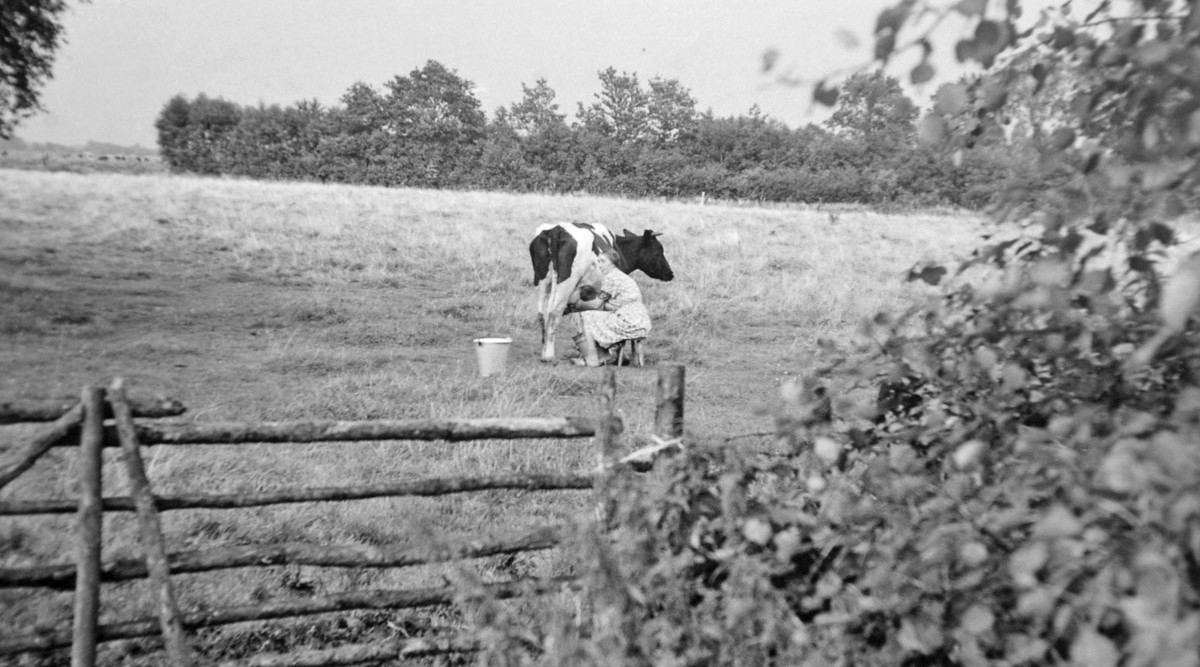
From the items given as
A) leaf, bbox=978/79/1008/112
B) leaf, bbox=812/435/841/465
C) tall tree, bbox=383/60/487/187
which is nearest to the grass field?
leaf, bbox=812/435/841/465

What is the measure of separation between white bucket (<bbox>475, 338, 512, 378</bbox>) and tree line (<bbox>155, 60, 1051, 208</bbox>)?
13.7 feet

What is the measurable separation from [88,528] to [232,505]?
48 centimetres

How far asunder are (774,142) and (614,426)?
38046 mm

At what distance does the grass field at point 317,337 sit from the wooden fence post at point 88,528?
0.52 m

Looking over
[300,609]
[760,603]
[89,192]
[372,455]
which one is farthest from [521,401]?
[760,603]

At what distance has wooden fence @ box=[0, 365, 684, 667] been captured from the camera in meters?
2.67

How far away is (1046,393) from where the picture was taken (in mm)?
2025

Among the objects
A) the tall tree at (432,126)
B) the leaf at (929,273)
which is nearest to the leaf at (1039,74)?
the leaf at (929,273)

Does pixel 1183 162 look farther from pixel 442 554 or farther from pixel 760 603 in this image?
pixel 442 554

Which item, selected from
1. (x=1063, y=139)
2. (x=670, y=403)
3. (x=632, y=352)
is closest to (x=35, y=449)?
(x=670, y=403)

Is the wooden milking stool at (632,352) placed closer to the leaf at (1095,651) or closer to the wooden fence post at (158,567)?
the wooden fence post at (158,567)

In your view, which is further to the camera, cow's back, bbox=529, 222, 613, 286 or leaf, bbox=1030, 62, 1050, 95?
cow's back, bbox=529, 222, 613, 286

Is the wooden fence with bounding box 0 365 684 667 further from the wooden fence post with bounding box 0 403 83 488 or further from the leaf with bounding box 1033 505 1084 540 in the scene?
the leaf with bounding box 1033 505 1084 540

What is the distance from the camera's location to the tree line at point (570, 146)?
13766mm
